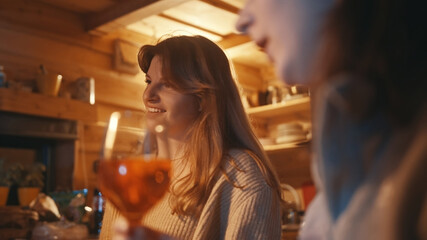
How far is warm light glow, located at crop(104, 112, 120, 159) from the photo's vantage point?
0.46 meters

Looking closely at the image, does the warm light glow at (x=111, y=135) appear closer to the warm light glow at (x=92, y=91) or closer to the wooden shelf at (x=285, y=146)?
the warm light glow at (x=92, y=91)

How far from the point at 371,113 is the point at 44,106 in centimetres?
275

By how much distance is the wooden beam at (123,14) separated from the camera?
9.18 feet

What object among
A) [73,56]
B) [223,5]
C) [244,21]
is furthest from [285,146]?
[244,21]

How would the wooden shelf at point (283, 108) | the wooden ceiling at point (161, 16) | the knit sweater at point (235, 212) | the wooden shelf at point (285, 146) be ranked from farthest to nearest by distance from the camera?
the wooden shelf at point (283, 108) < the wooden shelf at point (285, 146) < the wooden ceiling at point (161, 16) < the knit sweater at point (235, 212)

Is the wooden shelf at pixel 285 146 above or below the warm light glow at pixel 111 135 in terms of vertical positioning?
below

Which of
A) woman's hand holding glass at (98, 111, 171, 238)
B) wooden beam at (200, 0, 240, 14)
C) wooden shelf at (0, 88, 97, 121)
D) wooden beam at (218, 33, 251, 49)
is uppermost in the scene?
wooden beam at (200, 0, 240, 14)

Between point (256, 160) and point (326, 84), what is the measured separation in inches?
32.6

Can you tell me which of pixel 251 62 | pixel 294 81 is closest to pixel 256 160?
pixel 294 81

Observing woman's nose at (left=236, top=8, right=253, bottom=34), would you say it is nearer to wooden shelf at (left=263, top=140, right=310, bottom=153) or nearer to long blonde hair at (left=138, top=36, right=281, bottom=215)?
long blonde hair at (left=138, top=36, right=281, bottom=215)

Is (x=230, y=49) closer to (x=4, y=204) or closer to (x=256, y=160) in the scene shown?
(x=4, y=204)

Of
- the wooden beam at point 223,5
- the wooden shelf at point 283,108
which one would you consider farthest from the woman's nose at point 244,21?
the wooden shelf at point 283,108

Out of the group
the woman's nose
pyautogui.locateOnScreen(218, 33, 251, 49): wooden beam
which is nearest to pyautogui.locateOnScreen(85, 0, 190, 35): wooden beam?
pyautogui.locateOnScreen(218, 33, 251, 49): wooden beam

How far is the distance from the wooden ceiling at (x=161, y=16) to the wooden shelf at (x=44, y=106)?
0.63 meters
